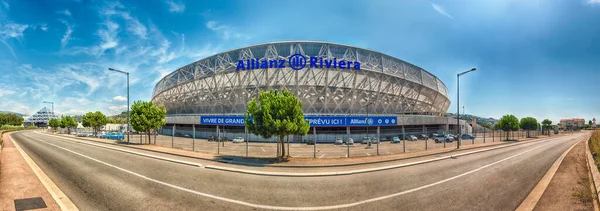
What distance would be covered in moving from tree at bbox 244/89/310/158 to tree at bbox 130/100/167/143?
19.0m

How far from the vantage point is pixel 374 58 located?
48625mm

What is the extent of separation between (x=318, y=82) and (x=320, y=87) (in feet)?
4.06

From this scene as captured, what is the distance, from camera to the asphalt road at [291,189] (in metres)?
7.45

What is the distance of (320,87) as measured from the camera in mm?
45031

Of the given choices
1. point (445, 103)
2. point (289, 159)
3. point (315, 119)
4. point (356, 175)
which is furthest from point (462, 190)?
point (445, 103)

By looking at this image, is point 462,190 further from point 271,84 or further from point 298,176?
point 271,84

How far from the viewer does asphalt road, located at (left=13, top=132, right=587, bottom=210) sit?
7445 millimetres

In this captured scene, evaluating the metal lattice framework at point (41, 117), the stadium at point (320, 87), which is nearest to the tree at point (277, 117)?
the stadium at point (320, 87)

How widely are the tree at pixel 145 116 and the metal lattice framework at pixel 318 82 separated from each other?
731 inches

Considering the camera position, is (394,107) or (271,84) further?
(394,107)

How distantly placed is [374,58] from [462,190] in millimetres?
43067

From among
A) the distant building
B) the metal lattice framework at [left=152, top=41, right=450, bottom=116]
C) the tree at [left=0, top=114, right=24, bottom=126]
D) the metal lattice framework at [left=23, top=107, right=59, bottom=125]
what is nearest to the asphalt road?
the metal lattice framework at [left=152, top=41, right=450, bottom=116]

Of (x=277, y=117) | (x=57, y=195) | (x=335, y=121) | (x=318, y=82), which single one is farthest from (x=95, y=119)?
(x=57, y=195)

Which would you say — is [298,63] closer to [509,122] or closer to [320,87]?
[320,87]
